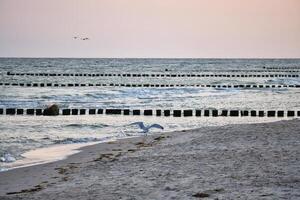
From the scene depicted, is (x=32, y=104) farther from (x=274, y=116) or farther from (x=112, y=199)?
(x=112, y=199)

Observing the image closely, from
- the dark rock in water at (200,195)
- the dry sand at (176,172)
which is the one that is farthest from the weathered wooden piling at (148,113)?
the dark rock in water at (200,195)

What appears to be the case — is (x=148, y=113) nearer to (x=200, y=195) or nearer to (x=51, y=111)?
(x=51, y=111)

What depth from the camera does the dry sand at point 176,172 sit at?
9719 millimetres

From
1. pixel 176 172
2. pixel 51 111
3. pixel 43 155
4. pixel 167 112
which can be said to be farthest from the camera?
pixel 167 112

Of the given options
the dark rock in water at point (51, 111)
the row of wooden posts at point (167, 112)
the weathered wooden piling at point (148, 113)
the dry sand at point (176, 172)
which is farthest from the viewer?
the weathered wooden piling at point (148, 113)

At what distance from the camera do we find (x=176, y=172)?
1140cm

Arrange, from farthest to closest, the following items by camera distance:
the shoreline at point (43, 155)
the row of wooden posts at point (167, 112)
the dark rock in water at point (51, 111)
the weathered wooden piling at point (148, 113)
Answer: the weathered wooden piling at point (148, 113) < the row of wooden posts at point (167, 112) < the dark rock in water at point (51, 111) < the shoreline at point (43, 155)

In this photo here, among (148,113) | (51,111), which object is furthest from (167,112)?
(51,111)

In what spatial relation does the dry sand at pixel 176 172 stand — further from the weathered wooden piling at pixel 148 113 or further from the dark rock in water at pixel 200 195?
the weathered wooden piling at pixel 148 113

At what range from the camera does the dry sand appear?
31.9 ft

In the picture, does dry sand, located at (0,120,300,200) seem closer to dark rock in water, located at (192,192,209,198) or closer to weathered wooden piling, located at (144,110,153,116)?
dark rock in water, located at (192,192,209,198)

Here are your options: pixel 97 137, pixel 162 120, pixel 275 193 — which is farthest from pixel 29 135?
pixel 275 193

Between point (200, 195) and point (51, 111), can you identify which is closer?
point (200, 195)

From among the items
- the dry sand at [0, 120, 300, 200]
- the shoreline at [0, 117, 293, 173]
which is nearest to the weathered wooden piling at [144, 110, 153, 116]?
the shoreline at [0, 117, 293, 173]
